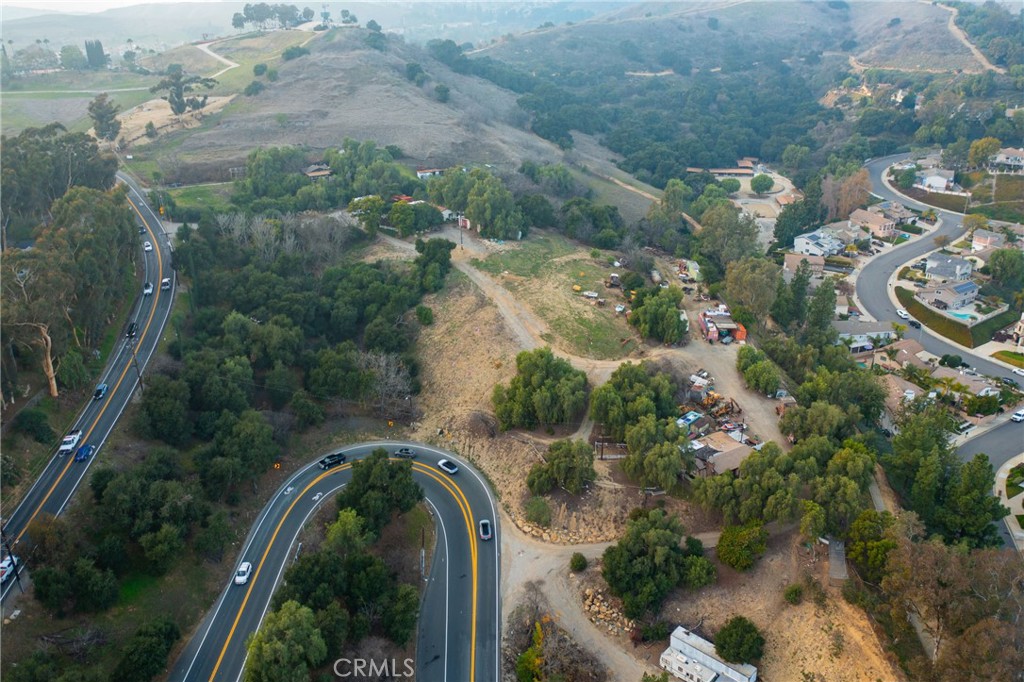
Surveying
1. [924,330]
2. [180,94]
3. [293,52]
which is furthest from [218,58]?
[924,330]

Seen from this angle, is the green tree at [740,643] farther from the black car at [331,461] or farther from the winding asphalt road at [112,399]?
the winding asphalt road at [112,399]

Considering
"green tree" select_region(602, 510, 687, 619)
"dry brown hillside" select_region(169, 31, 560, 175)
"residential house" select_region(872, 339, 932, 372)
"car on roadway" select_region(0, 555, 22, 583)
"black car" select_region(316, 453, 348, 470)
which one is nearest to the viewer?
"car on roadway" select_region(0, 555, 22, 583)

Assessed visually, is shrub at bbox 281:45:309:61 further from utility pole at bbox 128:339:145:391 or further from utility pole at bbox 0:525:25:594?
utility pole at bbox 0:525:25:594

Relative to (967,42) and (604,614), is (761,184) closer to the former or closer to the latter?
(604,614)

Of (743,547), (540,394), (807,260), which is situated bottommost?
(807,260)

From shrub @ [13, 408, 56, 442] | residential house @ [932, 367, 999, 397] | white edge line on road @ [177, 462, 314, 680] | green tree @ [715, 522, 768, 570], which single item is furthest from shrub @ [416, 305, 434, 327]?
residential house @ [932, 367, 999, 397]

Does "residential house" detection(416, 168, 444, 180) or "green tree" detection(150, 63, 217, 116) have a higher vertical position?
"green tree" detection(150, 63, 217, 116)

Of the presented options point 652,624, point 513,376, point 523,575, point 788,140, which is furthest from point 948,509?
point 788,140

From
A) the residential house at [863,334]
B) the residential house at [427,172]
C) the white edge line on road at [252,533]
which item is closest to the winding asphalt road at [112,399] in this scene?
the white edge line on road at [252,533]
